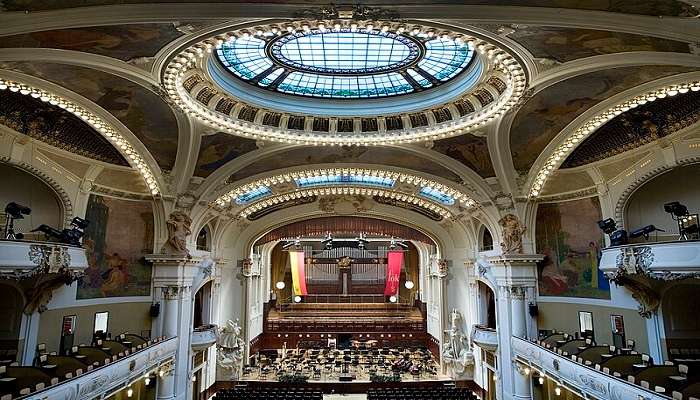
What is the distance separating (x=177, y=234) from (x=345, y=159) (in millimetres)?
7055

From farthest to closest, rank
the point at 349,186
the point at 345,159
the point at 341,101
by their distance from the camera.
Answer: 1. the point at 349,186
2. the point at 345,159
3. the point at 341,101

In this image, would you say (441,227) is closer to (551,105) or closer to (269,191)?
(269,191)

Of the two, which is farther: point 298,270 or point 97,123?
point 298,270

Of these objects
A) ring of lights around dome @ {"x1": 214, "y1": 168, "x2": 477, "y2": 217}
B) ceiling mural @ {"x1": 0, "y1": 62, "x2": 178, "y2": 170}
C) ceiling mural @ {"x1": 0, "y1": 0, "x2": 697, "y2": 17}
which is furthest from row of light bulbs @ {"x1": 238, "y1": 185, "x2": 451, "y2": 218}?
ceiling mural @ {"x1": 0, "y1": 0, "x2": 697, "y2": 17}

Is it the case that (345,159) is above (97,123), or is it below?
above

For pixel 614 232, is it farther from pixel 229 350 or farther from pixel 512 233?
pixel 229 350

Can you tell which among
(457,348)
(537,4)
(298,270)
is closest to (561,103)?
(537,4)

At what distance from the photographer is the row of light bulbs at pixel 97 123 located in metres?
10.6

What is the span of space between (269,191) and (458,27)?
14806 mm

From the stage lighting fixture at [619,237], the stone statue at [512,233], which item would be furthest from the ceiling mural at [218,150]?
the stage lighting fixture at [619,237]

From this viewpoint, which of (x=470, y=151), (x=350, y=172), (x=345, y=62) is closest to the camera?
(x=345, y=62)

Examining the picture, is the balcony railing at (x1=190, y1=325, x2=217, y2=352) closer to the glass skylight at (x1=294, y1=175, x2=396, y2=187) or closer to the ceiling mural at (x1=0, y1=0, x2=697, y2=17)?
the glass skylight at (x1=294, y1=175, x2=396, y2=187)

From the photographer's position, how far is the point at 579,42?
9297mm

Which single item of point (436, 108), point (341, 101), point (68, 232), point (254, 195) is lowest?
point (68, 232)
